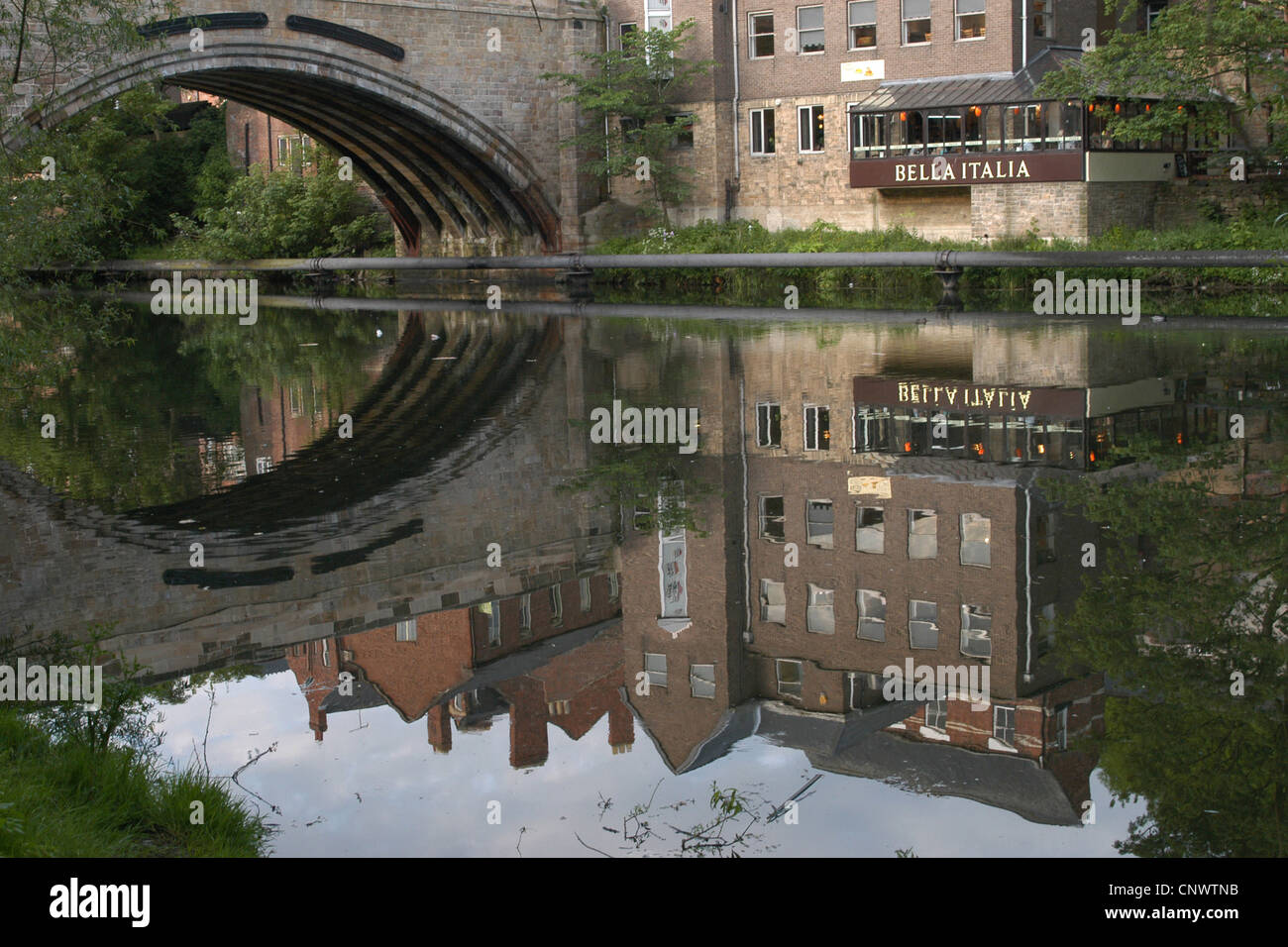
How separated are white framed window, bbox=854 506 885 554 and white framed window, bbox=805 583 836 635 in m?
0.93

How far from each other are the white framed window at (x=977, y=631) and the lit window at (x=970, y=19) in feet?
96.4

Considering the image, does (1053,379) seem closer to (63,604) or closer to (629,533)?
(629,533)

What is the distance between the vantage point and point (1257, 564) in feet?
26.3

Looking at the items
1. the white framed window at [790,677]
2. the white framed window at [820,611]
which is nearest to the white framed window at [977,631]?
the white framed window at [820,611]

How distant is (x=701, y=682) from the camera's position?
684 centimetres

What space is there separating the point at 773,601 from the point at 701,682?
1291 mm

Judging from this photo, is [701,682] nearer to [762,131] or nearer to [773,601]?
[773,601]

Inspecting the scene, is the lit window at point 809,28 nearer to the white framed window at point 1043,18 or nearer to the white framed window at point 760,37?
the white framed window at point 760,37

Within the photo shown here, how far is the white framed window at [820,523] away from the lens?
30.3 feet

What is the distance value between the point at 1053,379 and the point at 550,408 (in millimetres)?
5271

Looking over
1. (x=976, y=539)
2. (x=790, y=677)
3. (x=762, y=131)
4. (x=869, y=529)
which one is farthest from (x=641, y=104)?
(x=790, y=677)

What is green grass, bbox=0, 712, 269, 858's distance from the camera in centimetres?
480

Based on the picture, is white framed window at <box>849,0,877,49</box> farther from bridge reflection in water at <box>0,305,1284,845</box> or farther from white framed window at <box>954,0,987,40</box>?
bridge reflection in water at <box>0,305,1284,845</box>

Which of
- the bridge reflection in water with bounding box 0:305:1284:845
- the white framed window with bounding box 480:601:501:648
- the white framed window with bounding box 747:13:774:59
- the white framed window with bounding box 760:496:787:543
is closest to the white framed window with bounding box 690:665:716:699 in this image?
the bridge reflection in water with bounding box 0:305:1284:845
